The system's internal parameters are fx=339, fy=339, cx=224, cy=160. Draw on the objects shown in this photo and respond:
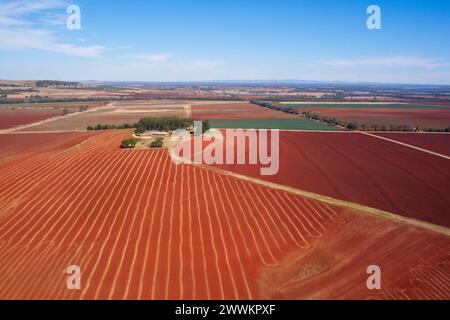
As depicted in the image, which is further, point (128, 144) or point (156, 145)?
point (156, 145)

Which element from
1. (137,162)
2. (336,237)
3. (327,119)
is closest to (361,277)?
(336,237)

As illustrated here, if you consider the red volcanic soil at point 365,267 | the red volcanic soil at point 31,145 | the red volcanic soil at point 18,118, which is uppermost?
the red volcanic soil at point 18,118

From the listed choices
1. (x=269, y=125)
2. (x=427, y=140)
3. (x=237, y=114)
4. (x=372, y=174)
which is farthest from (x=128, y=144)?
(x=237, y=114)

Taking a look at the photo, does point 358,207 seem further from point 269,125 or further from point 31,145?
point 269,125

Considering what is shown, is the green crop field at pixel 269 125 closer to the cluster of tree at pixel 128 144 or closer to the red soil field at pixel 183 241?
the cluster of tree at pixel 128 144

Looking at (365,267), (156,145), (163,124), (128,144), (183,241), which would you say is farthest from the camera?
(163,124)

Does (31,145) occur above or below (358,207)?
above

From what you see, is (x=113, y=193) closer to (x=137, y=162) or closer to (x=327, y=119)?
(x=137, y=162)

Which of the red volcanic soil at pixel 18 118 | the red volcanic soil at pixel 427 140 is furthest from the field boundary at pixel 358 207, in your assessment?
the red volcanic soil at pixel 18 118
